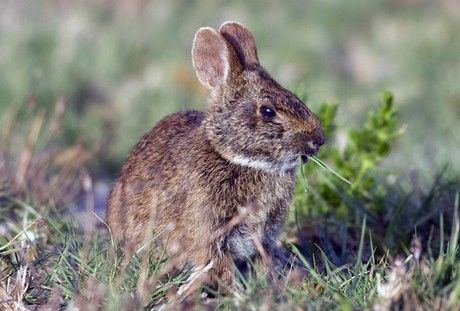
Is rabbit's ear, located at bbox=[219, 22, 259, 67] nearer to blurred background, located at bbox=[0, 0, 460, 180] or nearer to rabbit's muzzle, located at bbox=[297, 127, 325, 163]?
rabbit's muzzle, located at bbox=[297, 127, 325, 163]

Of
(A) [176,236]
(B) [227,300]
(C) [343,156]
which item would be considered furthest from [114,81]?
(B) [227,300]

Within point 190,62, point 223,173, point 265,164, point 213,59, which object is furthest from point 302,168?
point 190,62

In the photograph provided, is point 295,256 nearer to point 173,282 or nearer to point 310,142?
point 310,142

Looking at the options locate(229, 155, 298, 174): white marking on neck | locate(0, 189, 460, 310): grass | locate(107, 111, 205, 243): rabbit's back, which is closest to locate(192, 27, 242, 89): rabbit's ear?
locate(107, 111, 205, 243): rabbit's back

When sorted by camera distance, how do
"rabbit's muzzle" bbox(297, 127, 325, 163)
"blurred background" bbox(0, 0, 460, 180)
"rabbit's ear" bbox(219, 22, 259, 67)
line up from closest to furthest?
"rabbit's muzzle" bbox(297, 127, 325, 163) < "rabbit's ear" bbox(219, 22, 259, 67) < "blurred background" bbox(0, 0, 460, 180)

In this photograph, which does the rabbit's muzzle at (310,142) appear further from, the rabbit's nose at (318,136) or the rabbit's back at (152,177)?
the rabbit's back at (152,177)

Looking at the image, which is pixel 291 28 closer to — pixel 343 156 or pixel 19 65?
pixel 19 65
